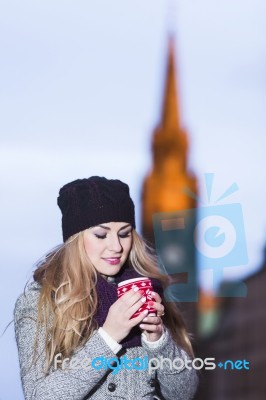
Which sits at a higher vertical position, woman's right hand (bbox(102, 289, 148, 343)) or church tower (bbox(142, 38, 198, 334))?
woman's right hand (bbox(102, 289, 148, 343))

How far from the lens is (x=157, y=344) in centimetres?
241

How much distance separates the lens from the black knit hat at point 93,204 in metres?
2.52

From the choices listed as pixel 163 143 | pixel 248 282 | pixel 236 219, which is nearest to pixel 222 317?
pixel 248 282

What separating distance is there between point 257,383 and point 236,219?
29.5m

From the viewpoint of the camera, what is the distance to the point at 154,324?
7.72 feet

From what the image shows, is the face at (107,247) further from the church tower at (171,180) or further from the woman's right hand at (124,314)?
the church tower at (171,180)

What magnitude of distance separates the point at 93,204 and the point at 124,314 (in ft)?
1.33

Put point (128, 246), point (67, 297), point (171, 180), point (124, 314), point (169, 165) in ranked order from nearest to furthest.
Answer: point (124, 314) < point (67, 297) < point (128, 246) < point (171, 180) < point (169, 165)

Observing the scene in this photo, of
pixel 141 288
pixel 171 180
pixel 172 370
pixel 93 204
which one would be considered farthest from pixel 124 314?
pixel 171 180

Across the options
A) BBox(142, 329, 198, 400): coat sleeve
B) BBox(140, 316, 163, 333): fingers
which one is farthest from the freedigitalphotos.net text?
BBox(140, 316, 163, 333): fingers

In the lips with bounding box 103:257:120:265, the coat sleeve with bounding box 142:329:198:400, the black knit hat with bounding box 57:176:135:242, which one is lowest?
Answer: the coat sleeve with bounding box 142:329:198:400

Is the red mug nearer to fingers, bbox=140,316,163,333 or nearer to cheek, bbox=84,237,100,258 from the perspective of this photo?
fingers, bbox=140,316,163,333

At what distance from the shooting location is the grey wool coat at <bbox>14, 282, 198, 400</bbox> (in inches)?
90.9

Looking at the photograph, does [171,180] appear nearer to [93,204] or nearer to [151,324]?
[93,204]
